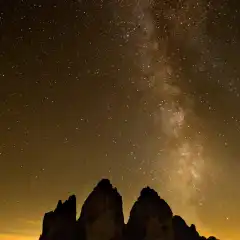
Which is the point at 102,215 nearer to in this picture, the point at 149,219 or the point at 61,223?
the point at 61,223

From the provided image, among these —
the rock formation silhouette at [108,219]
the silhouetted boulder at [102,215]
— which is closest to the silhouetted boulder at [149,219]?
the rock formation silhouette at [108,219]

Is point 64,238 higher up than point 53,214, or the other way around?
point 53,214

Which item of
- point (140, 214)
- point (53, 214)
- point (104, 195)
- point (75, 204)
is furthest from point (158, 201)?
point (53, 214)

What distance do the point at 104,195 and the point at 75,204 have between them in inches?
197

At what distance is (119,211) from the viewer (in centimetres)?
4328

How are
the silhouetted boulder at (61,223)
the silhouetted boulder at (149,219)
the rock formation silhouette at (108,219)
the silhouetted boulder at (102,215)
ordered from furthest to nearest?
the silhouetted boulder at (149,219)
the silhouetted boulder at (61,223)
the rock formation silhouette at (108,219)
the silhouetted boulder at (102,215)

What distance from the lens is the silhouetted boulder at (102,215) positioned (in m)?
40.7

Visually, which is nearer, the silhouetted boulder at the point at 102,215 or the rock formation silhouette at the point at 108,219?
the silhouetted boulder at the point at 102,215

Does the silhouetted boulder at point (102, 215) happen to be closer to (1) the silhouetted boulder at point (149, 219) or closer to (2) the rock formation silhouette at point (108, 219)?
(2) the rock formation silhouette at point (108, 219)

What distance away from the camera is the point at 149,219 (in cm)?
4356

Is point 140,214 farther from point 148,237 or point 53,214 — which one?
point 53,214

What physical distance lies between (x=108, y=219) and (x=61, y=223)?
630cm

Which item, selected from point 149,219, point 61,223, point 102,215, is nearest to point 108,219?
point 102,215

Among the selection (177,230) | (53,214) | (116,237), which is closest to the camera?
(116,237)
